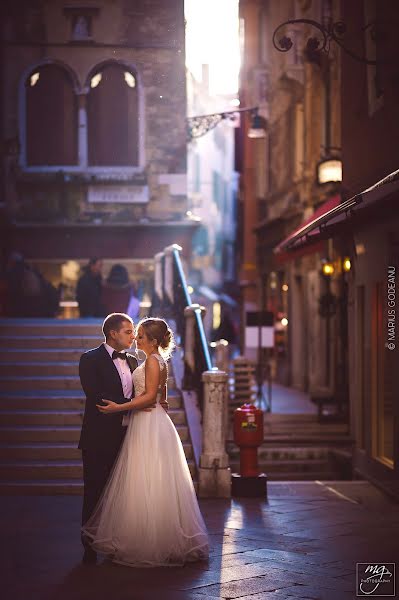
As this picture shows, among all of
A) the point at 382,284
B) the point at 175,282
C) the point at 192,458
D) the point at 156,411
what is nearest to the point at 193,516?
the point at 156,411

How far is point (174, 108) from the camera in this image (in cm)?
2430

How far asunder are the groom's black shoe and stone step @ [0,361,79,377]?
19.6 ft

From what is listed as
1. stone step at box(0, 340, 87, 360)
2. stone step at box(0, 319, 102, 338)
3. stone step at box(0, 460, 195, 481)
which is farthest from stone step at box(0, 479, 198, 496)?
stone step at box(0, 319, 102, 338)

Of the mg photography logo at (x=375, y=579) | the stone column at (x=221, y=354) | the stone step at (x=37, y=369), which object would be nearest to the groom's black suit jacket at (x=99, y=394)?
the mg photography logo at (x=375, y=579)

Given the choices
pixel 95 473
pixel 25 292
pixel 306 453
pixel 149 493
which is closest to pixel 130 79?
pixel 25 292

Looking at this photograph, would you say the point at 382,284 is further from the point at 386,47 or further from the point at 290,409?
the point at 290,409

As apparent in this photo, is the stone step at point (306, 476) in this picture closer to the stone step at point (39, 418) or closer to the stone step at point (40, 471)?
the stone step at point (39, 418)

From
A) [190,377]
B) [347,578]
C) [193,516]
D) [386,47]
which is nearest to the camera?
[347,578]

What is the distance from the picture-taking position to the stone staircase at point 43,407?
1185cm

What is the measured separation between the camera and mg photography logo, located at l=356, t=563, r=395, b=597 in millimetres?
7148

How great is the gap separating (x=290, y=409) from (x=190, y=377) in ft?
17.6

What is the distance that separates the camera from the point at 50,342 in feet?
48.9

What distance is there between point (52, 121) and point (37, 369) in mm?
11274

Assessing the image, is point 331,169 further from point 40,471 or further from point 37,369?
point 40,471
